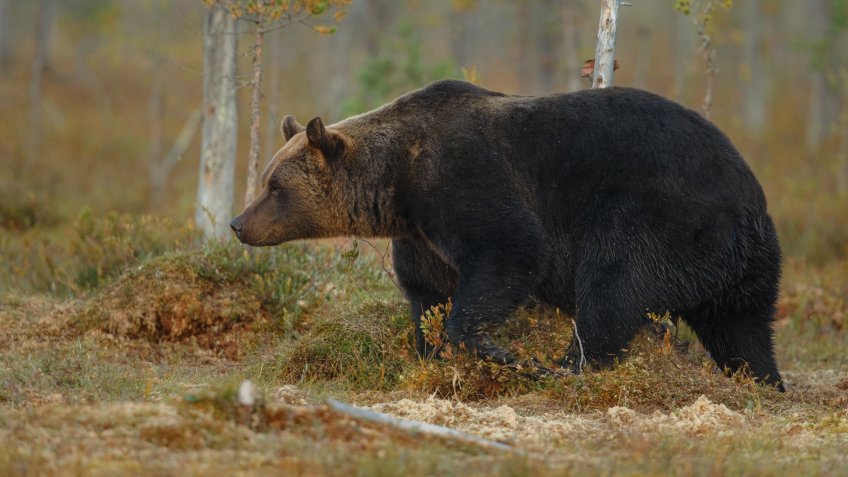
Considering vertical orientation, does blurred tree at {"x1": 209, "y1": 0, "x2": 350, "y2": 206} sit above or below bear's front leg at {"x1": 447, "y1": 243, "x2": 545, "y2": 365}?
above

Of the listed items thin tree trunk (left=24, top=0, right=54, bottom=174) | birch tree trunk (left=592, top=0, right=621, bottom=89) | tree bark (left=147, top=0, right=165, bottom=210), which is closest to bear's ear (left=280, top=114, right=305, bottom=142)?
birch tree trunk (left=592, top=0, right=621, bottom=89)

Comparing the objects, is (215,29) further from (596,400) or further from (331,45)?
(331,45)

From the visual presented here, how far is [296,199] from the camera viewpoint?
7430 mm

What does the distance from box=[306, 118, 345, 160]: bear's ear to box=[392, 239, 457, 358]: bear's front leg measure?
818 mm

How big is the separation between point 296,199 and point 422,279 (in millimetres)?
1086

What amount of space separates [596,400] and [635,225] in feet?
3.73

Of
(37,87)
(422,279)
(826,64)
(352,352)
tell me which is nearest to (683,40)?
(826,64)

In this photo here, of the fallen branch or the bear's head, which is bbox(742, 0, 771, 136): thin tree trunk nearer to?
the bear's head

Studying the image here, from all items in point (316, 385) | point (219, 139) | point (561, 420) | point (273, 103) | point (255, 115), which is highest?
point (255, 115)

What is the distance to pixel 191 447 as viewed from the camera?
4.36 m

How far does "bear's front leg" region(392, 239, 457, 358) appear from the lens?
729 cm

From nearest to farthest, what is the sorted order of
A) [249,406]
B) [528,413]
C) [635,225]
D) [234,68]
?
[249,406], [528,413], [635,225], [234,68]

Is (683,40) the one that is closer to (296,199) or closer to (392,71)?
(392,71)

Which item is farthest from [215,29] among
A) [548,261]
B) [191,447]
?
[191,447]
